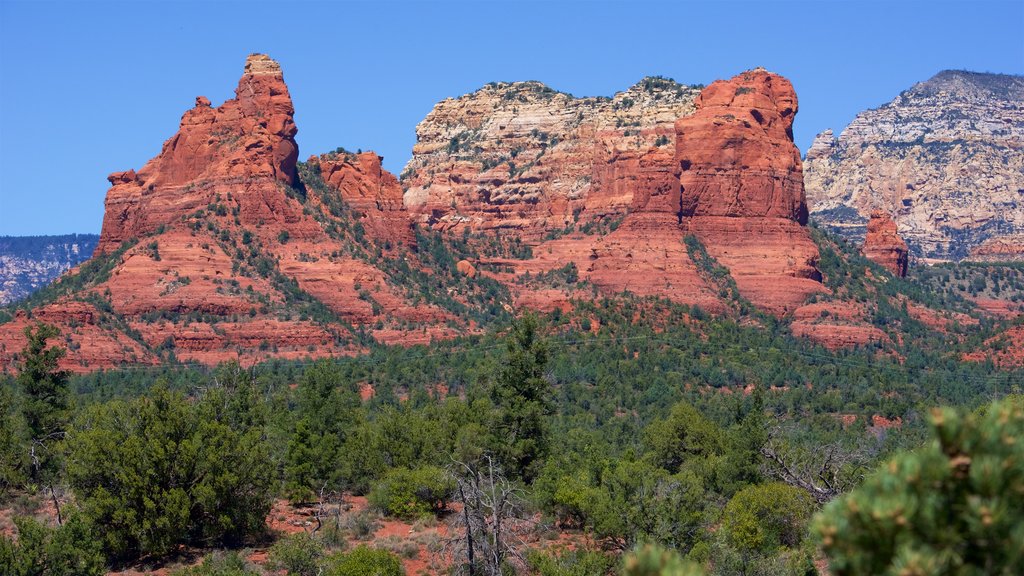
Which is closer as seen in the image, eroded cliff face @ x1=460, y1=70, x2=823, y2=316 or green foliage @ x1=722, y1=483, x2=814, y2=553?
green foliage @ x1=722, y1=483, x2=814, y2=553

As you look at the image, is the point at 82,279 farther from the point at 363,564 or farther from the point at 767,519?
the point at 363,564

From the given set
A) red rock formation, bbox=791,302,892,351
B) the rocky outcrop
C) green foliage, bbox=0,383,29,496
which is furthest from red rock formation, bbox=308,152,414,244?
green foliage, bbox=0,383,29,496

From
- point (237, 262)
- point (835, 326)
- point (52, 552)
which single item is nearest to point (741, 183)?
point (835, 326)

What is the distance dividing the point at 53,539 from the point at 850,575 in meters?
29.7

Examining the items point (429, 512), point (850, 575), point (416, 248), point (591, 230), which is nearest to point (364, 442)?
point (429, 512)

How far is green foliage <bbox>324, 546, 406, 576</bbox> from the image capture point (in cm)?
3634

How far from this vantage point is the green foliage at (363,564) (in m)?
36.3

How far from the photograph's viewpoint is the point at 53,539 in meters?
36.2

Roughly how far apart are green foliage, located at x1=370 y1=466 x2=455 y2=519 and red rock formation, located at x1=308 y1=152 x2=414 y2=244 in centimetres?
8953

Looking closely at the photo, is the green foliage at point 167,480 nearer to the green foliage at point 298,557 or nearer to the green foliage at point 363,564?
the green foliage at point 298,557

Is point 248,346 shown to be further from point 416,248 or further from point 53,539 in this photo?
point 53,539

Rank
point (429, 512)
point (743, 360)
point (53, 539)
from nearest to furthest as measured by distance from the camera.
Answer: point (53, 539), point (429, 512), point (743, 360)

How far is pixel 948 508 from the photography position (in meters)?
11.2

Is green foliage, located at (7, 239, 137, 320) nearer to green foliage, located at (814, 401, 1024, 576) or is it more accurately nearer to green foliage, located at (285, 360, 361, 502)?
green foliage, located at (285, 360, 361, 502)
